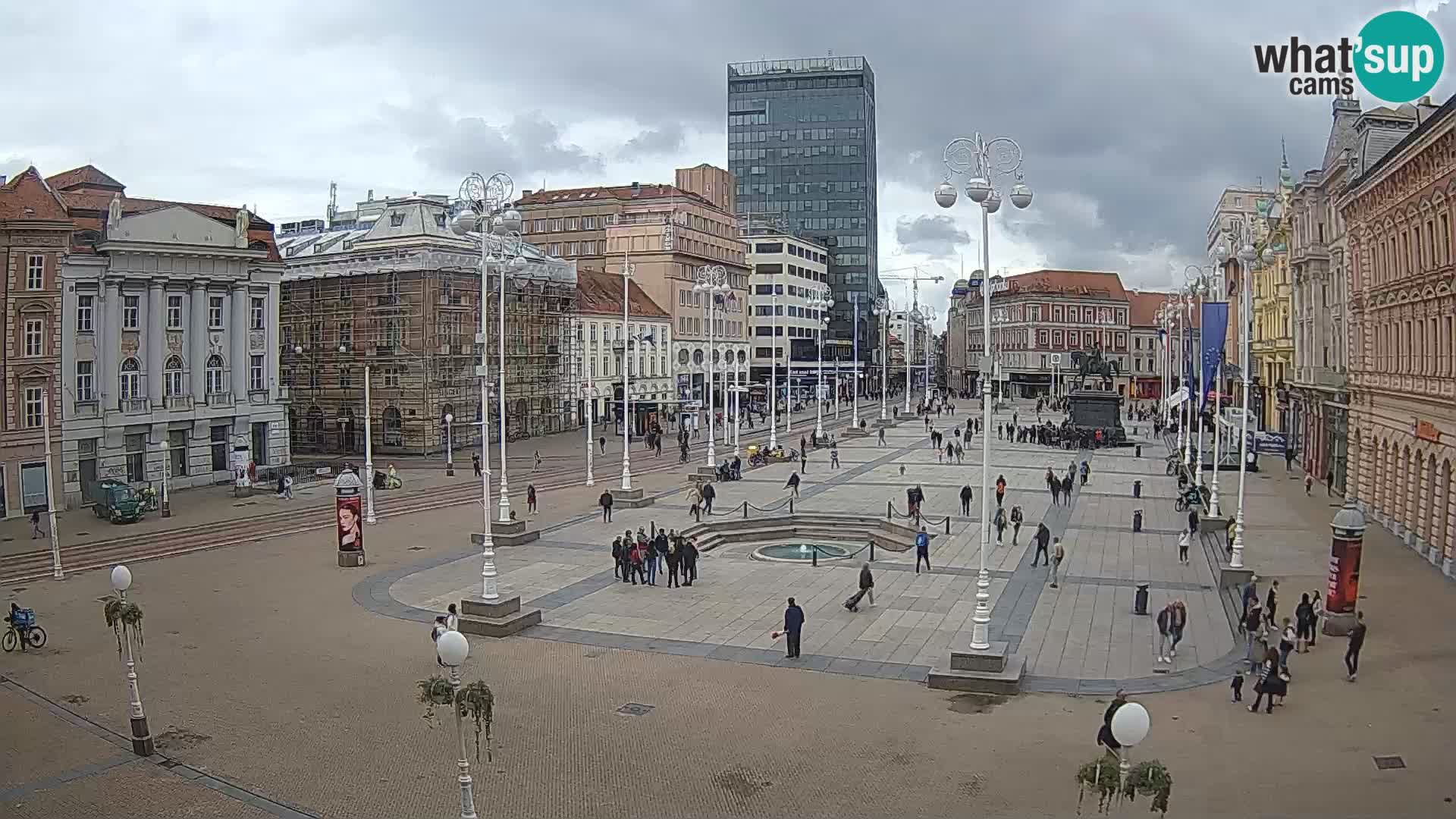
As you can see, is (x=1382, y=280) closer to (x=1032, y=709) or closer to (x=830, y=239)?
(x=1032, y=709)

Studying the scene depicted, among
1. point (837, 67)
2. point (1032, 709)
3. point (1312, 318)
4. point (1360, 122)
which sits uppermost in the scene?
point (837, 67)

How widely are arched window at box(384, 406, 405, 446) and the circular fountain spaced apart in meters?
38.3

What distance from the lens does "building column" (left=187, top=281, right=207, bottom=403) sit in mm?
52656

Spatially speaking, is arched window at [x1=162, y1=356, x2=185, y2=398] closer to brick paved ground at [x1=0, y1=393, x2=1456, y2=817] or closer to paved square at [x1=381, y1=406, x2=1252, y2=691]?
paved square at [x1=381, y1=406, x2=1252, y2=691]

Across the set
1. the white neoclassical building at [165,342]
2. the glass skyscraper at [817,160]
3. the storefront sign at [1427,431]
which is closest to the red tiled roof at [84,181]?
the white neoclassical building at [165,342]

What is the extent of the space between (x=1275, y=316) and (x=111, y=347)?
60.9 metres

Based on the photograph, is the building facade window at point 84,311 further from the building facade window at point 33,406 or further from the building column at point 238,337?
the building column at point 238,337

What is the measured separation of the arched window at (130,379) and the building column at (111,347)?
505 millimetres

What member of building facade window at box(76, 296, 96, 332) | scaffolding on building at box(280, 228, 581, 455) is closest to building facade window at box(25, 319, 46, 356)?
building facade window at box(76, 296, 96, 332)

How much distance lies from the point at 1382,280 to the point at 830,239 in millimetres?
117454

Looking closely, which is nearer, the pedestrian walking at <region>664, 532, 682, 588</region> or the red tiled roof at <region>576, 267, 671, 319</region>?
the pedestrian walking at <region>664, 532, 682, 588</region>

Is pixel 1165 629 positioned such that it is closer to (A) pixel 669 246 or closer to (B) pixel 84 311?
(B) pixel 84 311

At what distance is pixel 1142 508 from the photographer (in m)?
44.8

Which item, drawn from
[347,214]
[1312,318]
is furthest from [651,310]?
[1312,318]
